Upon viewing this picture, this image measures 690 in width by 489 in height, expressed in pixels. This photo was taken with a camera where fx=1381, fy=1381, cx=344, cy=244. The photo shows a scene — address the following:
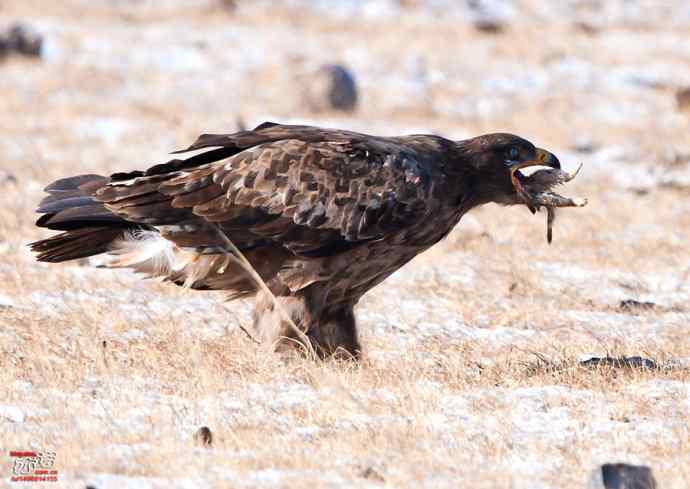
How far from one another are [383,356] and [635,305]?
2987 millimetres

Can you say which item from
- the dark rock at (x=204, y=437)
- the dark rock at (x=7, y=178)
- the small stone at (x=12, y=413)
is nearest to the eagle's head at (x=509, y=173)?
the dark rock at (x=204, y=437)

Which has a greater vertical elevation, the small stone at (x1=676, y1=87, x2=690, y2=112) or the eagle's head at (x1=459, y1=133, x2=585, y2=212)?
the small stone at (x1=676, y1=87, x2=690, y2=112)

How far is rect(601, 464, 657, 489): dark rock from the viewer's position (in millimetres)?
5523

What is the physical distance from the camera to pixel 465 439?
21.5ft

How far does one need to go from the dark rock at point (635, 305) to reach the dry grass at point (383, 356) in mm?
70

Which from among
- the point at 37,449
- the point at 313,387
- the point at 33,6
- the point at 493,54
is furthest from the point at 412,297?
the point at 33,6

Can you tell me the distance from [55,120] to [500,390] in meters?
13.9

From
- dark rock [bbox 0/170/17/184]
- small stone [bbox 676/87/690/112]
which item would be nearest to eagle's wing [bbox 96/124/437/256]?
dark rock [bbox 0/170/17/184]

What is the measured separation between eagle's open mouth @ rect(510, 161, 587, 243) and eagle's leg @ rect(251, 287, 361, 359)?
4.42 feet

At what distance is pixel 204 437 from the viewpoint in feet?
20.7

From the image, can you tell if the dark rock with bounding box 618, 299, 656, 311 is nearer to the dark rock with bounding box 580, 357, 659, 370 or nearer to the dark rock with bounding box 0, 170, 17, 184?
the dark rock with bounding box 580, 357, 659, 370

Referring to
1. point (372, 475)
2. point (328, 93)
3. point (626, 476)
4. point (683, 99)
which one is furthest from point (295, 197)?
point (683, 99)

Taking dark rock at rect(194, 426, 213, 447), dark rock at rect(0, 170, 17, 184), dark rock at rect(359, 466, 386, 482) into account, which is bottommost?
dark rock at rect(359, 466, 386, 482)

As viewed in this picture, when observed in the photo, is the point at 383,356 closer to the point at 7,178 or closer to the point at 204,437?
the point at 204,437
